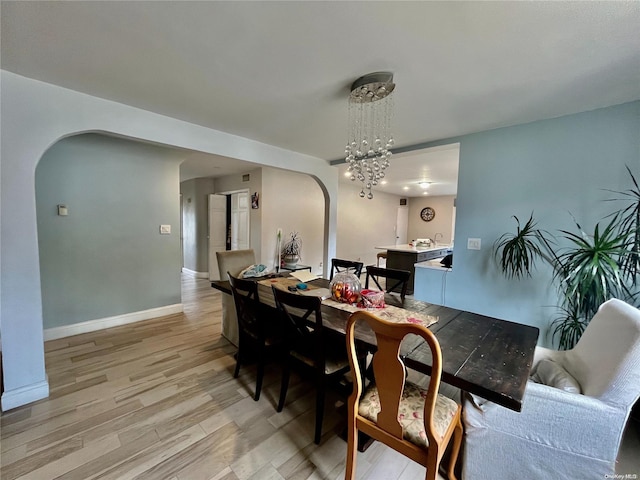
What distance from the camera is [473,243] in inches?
116

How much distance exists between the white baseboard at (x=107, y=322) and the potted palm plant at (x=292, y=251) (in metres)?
1.91

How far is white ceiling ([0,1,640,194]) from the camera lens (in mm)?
1262

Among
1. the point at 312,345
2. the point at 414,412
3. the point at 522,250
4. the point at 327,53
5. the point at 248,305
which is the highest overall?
the point at 327,53

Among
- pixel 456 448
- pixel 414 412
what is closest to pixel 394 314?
pixel 414 412

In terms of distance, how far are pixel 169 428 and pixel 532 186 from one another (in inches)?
146

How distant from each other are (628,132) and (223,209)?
6.10 metres

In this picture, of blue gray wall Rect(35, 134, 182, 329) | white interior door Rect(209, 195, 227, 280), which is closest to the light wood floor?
blue gray wall Rect(35, 134, 182, 329)

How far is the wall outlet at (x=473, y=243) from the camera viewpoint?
2910 mm

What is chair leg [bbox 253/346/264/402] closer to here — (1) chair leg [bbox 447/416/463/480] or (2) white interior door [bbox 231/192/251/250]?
(1) chair leg [bbox 447/416/463/480]

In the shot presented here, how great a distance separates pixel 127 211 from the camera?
135 inches

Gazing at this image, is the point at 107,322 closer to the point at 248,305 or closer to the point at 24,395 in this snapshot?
the point at 24,395

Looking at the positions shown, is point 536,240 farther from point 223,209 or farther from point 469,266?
point 223,209

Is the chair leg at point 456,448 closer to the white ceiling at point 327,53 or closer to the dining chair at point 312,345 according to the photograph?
the dining chair at point 312,345

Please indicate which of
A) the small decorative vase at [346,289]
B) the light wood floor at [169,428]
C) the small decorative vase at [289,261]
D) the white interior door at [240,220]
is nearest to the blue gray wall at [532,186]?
the light wood floor at [169,428]
